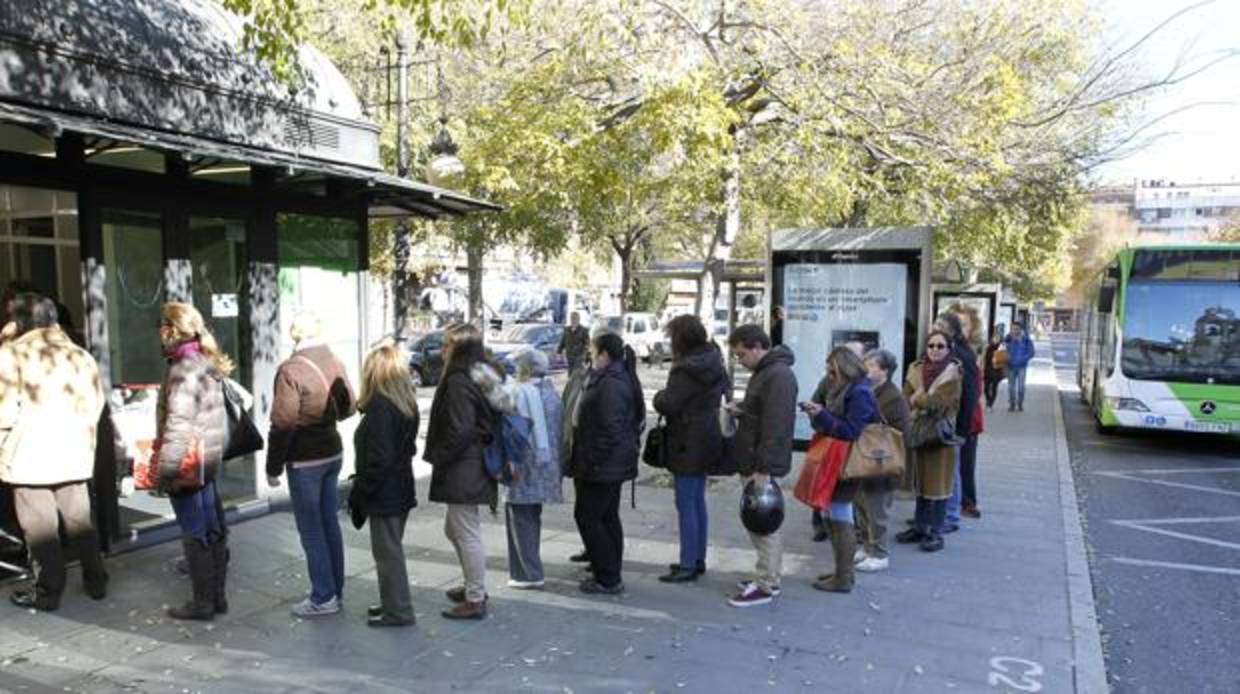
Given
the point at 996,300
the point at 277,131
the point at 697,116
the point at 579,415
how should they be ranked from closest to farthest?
the point at 579,415 < the point at 277,131 < the point at 697,116 < the point at 996,300

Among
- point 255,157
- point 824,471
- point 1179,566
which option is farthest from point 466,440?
point 1179,566

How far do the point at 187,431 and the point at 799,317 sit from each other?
5877 mm

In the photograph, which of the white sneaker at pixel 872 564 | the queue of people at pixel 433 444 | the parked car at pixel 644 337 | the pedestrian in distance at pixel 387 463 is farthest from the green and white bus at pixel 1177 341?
the parked car at pixel 644 337

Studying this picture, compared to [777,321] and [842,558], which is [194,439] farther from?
[777,321]

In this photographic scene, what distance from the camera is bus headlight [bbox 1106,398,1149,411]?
11.6m

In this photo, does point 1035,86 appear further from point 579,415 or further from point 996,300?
point 996,300

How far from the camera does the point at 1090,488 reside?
31.4 feet

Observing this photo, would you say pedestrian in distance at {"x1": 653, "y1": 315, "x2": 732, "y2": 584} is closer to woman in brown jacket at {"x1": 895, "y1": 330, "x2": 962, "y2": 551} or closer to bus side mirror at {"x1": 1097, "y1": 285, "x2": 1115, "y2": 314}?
woman in brown jacket at {"x1": 895, "y1": 330, "x2": 962, "y2": 551}

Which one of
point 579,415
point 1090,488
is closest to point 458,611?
point 579,415

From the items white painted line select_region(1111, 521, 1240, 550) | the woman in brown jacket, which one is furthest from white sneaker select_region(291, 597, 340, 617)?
white painted line select_region(1111, 521, 1240, 550)

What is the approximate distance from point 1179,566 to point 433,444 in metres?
5.59

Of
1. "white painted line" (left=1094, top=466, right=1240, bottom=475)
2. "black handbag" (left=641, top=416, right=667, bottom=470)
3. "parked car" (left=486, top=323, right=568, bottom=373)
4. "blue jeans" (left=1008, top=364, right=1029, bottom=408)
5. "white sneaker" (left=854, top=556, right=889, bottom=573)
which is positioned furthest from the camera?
"parked car" (left=486, top=323, right=568, bottom=373)

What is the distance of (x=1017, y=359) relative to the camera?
1587 cm

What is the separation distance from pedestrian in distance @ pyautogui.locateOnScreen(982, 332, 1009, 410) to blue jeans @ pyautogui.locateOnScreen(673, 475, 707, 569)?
11709 mm
